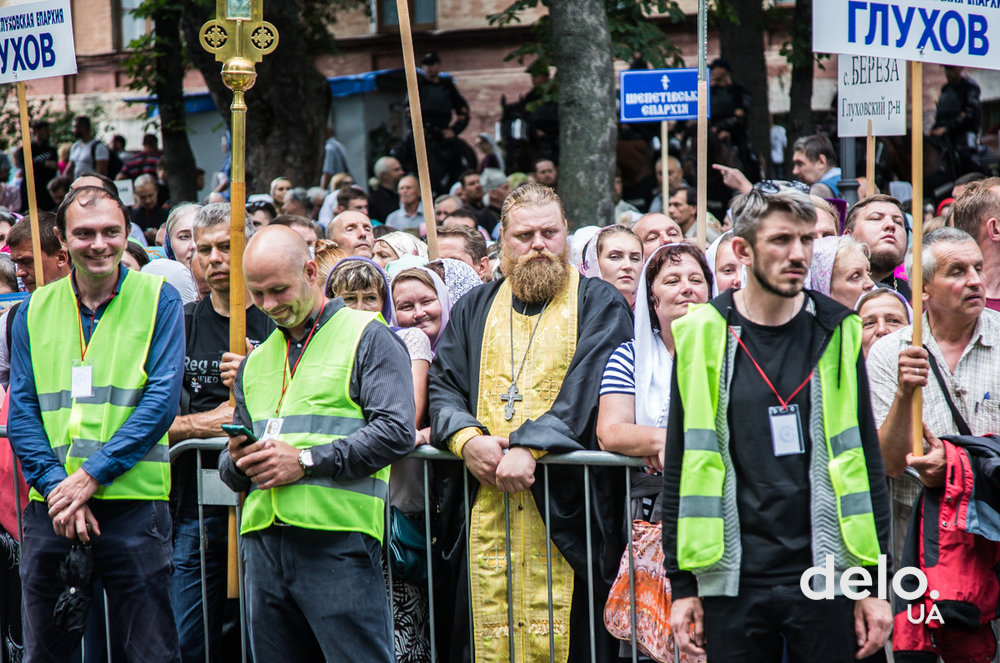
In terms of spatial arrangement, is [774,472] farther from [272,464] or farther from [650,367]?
[272,464]

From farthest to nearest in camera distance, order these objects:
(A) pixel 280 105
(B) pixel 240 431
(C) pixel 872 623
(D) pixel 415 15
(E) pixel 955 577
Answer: (D) pixel 415 15 → (A) pixel 280 105 → (E) pixel 955 577 → (B) pixel 240 431 → (C) pixel 872 623

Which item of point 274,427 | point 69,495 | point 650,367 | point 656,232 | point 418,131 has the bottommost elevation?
point 69,495

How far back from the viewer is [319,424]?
13.9 ft

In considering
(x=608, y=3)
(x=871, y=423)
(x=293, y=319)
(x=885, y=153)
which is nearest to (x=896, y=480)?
(x=871, y=423)

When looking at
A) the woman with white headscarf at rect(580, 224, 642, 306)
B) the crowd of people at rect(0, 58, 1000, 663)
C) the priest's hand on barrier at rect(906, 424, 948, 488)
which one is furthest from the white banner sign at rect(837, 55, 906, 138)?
the priest's hand on barrier at rect(906, 424, 948, 488)

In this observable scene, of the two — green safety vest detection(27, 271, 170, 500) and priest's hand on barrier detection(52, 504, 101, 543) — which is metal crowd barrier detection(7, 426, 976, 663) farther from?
priest's hand on barrier detection(52, 504, 101, 543)

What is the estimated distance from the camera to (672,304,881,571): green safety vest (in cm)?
359

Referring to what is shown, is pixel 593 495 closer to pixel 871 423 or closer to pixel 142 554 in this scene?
pixel 871 423

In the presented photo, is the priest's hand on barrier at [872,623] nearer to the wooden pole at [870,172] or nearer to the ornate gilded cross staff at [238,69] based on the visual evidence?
the ornate gilded cross staff at [238,69]

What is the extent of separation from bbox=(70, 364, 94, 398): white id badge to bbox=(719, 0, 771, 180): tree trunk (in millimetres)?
12549

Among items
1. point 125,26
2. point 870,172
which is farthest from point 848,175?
point 125,26

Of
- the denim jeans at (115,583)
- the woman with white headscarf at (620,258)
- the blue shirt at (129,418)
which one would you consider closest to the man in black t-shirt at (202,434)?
the blue shirt at (129,418)

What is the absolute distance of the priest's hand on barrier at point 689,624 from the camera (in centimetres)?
370

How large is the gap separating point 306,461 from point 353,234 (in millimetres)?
3423
